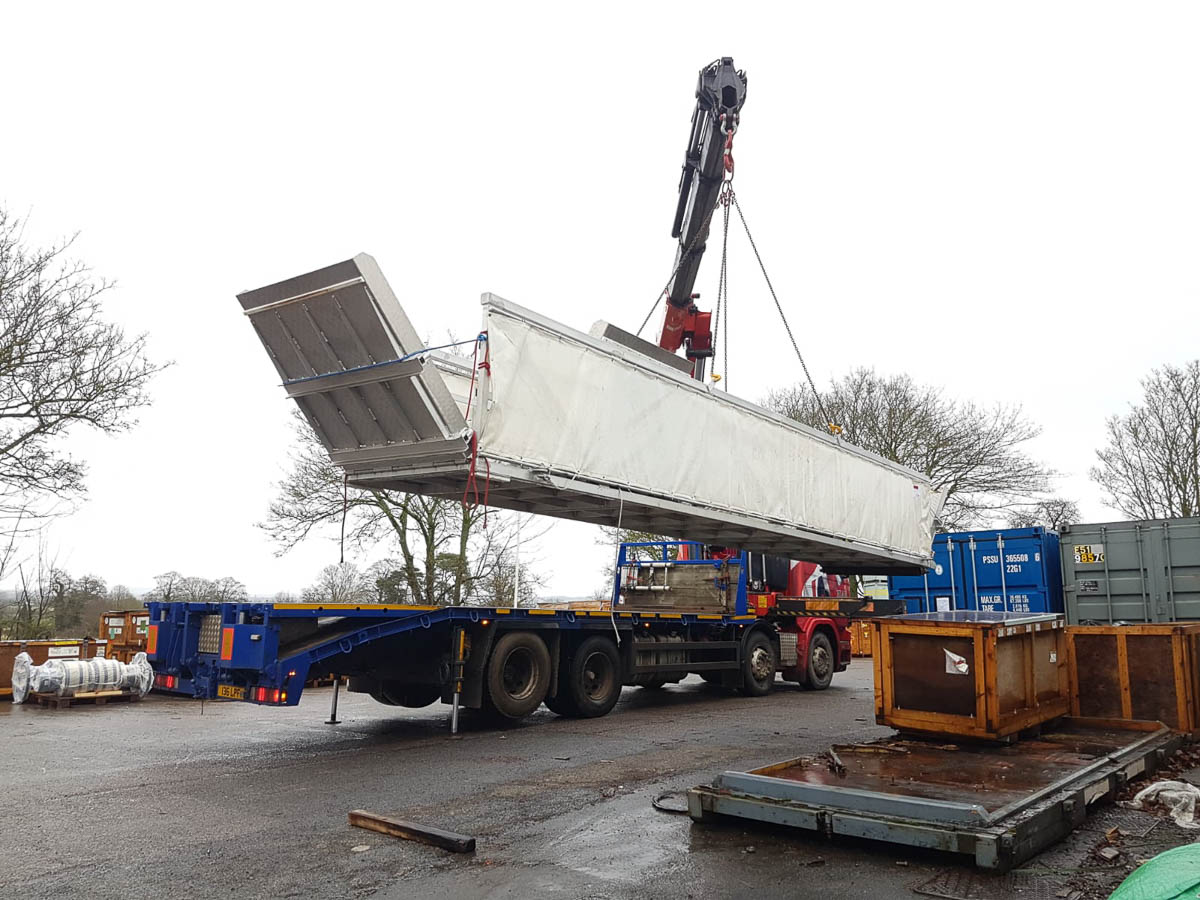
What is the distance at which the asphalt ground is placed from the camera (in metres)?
4.81

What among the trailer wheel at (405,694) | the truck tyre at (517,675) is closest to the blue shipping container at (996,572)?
the truck tyre at (517,675)

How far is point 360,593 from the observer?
27656 millimetres

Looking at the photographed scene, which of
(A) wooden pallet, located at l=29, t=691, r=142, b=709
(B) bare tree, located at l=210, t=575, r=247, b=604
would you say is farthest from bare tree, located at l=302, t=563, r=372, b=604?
(A) wooden pallet, located at l=29, t=691, r=142, b=709

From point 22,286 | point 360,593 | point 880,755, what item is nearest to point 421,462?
point 880,755

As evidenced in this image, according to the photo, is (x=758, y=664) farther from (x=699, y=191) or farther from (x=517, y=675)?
(x=699, y=191)

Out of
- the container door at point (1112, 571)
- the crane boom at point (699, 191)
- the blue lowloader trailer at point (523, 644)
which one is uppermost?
the crane boom at point (699, 191)

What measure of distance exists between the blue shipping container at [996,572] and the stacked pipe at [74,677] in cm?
1349

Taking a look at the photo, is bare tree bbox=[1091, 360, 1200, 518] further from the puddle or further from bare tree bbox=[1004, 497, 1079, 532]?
the puddle

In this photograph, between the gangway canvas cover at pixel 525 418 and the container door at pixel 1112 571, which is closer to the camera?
the gangway canvas cover at pixel 525 418

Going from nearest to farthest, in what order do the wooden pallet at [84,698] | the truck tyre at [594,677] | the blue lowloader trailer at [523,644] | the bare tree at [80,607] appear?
the blue lowloader trailer at [523,644], the truck tyre at [594,677], the wooden pallet at [84,698], the bare tree at [80,607]

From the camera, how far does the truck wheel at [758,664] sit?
592 inches

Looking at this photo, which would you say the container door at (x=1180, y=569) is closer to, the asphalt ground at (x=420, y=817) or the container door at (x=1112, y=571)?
the container door at (x=1112, y=571)

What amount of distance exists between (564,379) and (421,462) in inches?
60.2

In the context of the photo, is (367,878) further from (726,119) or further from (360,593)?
(360,593)
